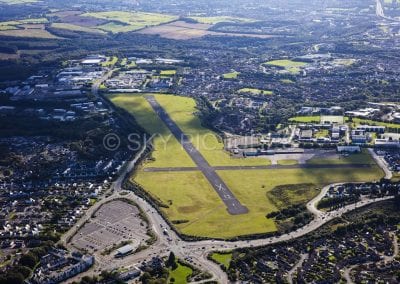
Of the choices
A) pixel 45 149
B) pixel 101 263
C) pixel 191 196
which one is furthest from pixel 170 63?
pixel 101 263

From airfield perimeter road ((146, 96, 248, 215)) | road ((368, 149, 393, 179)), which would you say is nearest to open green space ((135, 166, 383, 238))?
airfield perimeter road ((146, 96, 248, 215))

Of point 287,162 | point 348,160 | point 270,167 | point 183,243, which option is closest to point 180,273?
point 183,243

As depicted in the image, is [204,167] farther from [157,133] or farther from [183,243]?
[183,243]

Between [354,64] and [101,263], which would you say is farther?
[354,64]

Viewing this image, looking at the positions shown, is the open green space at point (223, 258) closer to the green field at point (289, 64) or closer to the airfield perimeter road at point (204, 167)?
the airfield perimeter road at point (204, 167)

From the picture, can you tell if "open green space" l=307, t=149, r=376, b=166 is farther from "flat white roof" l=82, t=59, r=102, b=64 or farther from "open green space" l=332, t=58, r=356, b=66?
"flat white roof" l=82, t=59, r=102, b=64

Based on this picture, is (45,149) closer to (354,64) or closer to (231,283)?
(231,283)

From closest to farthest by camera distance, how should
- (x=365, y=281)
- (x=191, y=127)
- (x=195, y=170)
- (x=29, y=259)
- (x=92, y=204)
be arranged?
(x=365, y=281) < (x=29, y=259) < (x=92, y=204) < (x=195, y=170) < (x=191, y=127)

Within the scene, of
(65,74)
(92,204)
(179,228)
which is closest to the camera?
(179,228)
